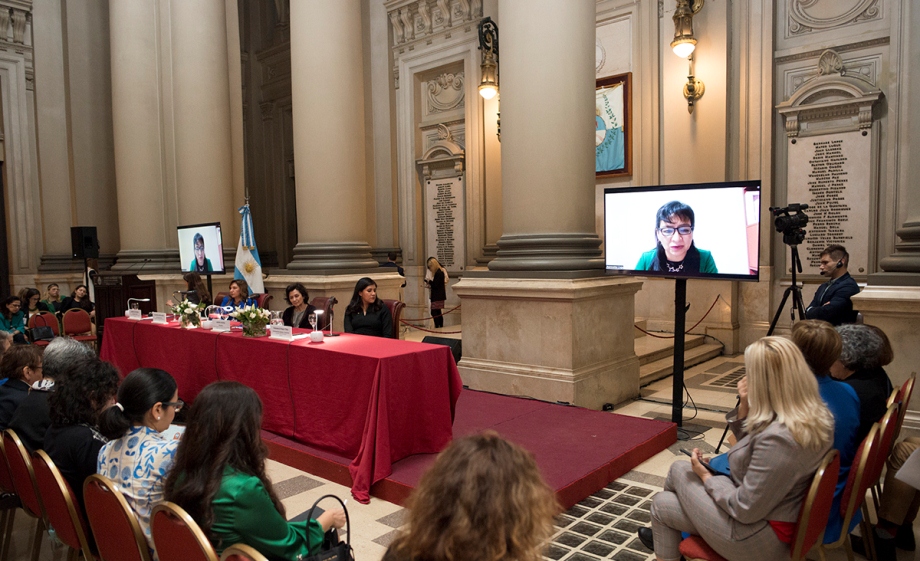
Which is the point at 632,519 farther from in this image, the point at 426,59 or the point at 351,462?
the point at 426,59

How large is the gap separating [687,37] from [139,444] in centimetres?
799

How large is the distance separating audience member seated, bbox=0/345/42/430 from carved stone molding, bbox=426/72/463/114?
8.99 m

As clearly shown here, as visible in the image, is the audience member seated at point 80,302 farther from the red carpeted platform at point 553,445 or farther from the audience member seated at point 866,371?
the audience member seated at point 866,371

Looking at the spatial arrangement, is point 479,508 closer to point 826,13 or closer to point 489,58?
point 826,13

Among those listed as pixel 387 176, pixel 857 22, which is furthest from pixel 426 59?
pixel 857 22

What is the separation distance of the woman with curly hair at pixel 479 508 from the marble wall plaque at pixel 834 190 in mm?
7773

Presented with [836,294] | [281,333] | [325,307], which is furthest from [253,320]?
[836,294]

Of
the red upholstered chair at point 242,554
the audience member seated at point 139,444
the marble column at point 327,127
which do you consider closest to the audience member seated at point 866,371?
the red upholstered chair at point 242,554

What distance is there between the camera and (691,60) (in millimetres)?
8430

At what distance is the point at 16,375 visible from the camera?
313cm

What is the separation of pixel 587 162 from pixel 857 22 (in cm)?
463

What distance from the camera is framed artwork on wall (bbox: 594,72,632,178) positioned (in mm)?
9117

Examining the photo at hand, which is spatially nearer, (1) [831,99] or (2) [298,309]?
(2) [298,309]

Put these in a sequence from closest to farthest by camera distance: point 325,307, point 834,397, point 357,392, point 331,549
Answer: point 331,549 < point 834,397 < point 357,392 < point 325,307
